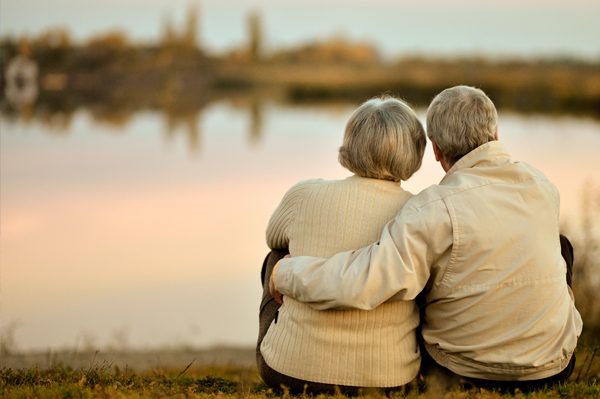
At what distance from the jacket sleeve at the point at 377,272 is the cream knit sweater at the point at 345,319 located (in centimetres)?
10

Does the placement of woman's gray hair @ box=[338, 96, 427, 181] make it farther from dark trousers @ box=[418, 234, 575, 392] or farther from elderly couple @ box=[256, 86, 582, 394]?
dark trousers @ box=[418, 234, 575, 392]

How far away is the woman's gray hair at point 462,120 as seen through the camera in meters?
2.09

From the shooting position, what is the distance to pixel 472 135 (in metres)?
2.09

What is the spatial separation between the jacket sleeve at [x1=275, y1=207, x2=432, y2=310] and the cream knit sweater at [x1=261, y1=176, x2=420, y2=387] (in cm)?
10

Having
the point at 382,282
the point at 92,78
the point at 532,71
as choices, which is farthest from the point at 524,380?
the point at 92,78

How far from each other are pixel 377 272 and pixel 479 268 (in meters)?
0.37

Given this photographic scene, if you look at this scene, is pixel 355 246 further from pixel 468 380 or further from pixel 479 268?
pixel 468 380

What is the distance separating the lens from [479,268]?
194cm

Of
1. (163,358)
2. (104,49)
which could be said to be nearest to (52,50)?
(104,49)

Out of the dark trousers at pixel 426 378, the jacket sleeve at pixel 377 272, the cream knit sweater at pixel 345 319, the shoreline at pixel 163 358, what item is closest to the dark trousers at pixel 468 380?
the dark trousers at pixel 426 378

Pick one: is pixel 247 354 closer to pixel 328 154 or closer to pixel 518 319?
pixel 518 319

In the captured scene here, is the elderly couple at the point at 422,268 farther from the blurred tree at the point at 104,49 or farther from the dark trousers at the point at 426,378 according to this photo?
the blurred tree at the point at 104,49

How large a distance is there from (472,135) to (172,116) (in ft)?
70.5

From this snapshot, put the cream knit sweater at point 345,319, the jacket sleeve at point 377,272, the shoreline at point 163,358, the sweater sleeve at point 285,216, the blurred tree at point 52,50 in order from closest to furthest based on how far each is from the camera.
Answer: the jacket sleeve at point 377,272, the cream knit sweater at point 345,319, the sweater sleeve at point 285,216, the shoreline at point 163,358, the blurred tree at point 52,50
